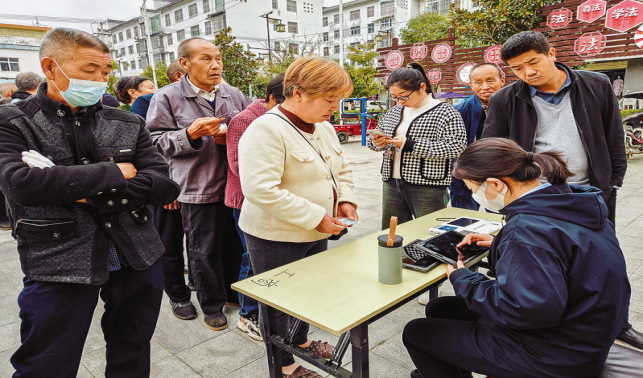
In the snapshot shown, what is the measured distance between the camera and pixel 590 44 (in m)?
9.15

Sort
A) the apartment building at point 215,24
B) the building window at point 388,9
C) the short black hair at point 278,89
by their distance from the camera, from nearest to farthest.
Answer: the short black hair at point 278,89 → the apartment building at point 215,24 → the building window at point 388,9

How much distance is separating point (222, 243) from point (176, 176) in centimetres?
57

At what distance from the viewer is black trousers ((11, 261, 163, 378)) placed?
1.32m

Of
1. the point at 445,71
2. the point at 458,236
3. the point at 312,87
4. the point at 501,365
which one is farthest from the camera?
the point at 445,71

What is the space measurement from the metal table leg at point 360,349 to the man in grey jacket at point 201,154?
55.4 inches

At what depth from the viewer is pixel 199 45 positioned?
2406 millimetres

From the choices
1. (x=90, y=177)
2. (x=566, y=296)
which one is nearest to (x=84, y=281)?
(x=90, y=177)

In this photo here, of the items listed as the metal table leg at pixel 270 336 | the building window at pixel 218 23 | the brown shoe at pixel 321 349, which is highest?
Answer: the building window at pixel 218 23

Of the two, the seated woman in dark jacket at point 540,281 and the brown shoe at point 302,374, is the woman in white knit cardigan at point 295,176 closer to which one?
the brown shoe at point 302,374

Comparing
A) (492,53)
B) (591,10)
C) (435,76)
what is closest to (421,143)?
(492,53)

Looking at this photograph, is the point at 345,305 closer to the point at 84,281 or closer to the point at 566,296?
the point at 566,296

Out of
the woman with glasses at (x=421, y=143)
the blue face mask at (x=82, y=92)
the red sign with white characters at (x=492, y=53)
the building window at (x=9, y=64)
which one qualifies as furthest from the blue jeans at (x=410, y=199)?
the building window at (x=9, y=64)

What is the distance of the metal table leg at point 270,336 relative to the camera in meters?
1.65

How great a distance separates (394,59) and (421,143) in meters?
11.9
